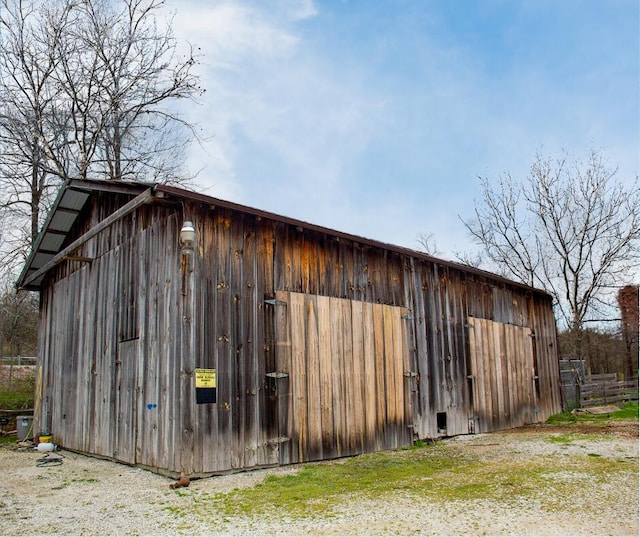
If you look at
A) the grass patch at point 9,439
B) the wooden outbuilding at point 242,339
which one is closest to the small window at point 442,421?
the wooden outbuilding at point 242,339

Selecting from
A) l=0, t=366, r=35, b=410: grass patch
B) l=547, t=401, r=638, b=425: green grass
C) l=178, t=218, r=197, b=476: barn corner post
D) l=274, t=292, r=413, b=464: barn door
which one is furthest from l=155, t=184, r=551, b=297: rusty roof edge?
l=0, t=366, r=35, b=410: grass patch

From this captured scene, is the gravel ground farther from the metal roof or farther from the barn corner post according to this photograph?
the metal roof

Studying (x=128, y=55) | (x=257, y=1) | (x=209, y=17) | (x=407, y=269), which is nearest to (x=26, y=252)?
(x=128, y=55)

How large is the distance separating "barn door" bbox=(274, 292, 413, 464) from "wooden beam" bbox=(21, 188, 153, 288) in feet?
7.86

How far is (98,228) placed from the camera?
30.8 feet

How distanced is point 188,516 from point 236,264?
11.9ft

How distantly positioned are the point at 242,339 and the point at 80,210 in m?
5.71

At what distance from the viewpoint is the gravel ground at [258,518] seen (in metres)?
4.67

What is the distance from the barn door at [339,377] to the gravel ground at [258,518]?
922 mm

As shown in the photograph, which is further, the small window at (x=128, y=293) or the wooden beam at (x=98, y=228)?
the small window at (x=128, y=293)

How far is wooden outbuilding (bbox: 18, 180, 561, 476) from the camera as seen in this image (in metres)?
7.48

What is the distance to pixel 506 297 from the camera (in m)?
13.5

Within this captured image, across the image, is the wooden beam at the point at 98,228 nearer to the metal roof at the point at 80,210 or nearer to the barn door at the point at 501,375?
the metal roof at the point at 80,210

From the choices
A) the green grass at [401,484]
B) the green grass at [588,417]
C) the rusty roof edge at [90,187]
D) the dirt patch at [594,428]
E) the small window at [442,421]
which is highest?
the rusty roof edge at [90,187]
